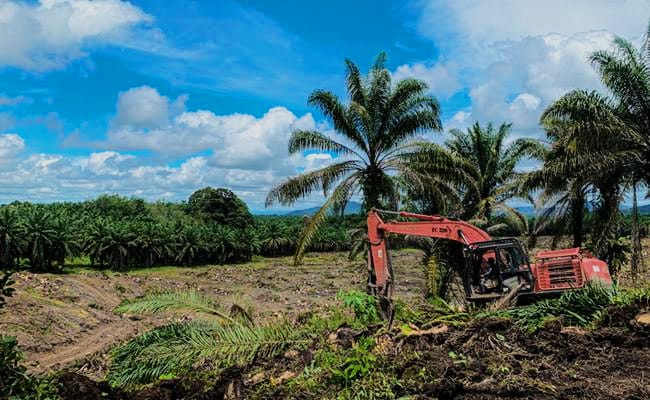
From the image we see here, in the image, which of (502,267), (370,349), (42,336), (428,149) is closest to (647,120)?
(428,149)

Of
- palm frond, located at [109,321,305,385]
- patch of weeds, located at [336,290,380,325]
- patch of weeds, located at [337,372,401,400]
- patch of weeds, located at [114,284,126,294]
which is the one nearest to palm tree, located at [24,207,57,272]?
patch of weeds, located at [114,284,126,294]

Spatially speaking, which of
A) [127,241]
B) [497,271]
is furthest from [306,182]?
[127,241]

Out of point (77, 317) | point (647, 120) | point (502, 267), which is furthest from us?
point (77, 317)

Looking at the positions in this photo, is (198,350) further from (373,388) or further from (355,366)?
(373,388)

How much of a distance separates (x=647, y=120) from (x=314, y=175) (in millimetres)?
10319

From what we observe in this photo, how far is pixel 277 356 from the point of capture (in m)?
7.40

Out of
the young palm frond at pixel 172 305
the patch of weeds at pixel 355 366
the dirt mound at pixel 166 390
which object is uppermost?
the young palm frond at pixel 172 305

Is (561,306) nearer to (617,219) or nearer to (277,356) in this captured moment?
(277,356)

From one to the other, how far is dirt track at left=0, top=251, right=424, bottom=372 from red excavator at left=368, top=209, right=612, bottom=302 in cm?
322

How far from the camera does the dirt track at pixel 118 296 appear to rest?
17406 millimetres

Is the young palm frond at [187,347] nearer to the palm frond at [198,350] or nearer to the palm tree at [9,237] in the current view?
the palm frond at [198,350]

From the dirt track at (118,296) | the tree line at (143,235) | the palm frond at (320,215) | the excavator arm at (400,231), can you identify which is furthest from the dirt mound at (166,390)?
the tree line at (143,235)

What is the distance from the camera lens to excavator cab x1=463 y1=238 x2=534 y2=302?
10.7 m

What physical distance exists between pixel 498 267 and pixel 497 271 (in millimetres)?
119
